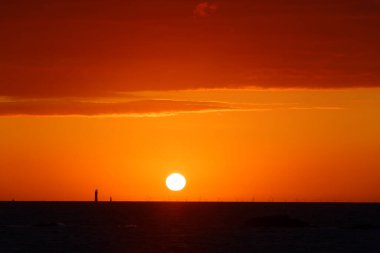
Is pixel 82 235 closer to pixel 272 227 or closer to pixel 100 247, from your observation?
pixel 100 247

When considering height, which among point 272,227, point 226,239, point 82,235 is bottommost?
point 226,239

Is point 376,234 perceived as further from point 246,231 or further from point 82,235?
point 82,235

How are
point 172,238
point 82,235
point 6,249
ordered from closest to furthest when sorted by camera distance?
point 6,249
point 172,238
point 82,235

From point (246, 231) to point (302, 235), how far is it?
15145 mm

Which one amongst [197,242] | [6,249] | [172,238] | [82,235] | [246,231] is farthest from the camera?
[246,231]

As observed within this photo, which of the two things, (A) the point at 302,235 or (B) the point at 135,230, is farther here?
(B) the point at 135,230

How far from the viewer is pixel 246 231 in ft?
497

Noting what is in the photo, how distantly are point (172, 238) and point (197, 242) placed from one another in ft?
35.1

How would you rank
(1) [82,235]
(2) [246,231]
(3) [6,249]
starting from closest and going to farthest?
(3) [6,249]
(1) [82,235]
(2) [246,231]

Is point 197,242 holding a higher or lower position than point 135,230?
lower

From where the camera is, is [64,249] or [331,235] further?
[331,235]

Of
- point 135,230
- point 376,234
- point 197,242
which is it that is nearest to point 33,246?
point 197,242

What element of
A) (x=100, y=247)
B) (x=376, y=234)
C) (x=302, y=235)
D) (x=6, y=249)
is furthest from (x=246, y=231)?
(x=6, y=249)

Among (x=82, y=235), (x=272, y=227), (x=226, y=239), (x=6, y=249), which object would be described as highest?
(x=272, y=227)
